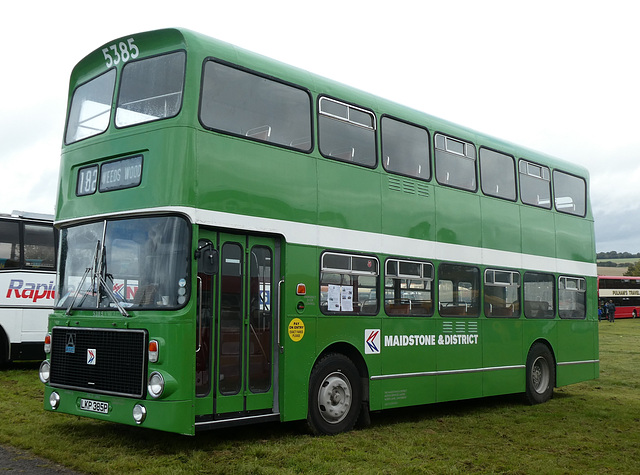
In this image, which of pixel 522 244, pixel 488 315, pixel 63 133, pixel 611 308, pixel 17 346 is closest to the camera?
pixel 63 133

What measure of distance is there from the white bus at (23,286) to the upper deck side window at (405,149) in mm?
9205

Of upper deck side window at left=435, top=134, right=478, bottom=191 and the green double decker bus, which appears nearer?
the green double decker bus

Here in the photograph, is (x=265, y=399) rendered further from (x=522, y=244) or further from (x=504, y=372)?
(x=522, y=244)

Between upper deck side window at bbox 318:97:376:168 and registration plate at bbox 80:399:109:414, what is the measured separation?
4.43 metres

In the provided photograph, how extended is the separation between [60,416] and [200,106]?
5324mm

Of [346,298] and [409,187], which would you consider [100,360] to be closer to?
[346,298]

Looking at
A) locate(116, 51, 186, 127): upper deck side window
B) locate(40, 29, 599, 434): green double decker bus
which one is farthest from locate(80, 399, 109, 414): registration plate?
locate(116, 51, 186, 127): upper deck side window

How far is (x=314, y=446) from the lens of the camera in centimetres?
908

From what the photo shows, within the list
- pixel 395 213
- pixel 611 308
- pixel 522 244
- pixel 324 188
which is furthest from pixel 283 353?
pixel 611 308

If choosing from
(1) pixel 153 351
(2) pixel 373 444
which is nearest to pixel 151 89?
(1) pixel 153 351

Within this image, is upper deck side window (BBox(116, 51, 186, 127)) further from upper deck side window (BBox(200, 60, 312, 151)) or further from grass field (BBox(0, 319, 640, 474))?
grass field (BBox(0, 319, 640, 474))

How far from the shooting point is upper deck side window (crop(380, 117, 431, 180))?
37.6ft

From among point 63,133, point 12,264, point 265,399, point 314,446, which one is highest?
point 63,133

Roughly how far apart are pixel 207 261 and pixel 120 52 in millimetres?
3151
